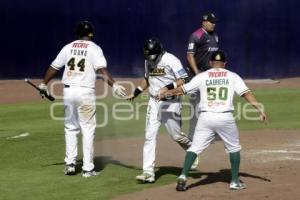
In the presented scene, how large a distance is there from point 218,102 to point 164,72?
1.27 m

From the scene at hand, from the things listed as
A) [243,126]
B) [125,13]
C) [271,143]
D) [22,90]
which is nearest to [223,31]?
[125,13]

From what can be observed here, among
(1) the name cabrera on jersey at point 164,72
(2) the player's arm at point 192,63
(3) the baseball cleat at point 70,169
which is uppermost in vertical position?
(2) the player's arm at point 192,63

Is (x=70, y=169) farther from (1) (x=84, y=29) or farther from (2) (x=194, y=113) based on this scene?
(2) (x=194, y=113)

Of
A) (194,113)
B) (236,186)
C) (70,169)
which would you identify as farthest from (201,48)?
(236,186)

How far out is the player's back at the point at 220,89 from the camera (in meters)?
9.69

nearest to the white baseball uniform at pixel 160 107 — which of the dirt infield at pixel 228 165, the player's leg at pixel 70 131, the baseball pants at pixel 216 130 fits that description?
the dirt infield at pixel 228 165

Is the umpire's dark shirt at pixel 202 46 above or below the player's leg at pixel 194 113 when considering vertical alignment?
above

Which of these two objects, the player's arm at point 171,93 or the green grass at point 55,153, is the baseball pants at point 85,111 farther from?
the player's arm at point 171,93

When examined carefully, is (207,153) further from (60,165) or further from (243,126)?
(243,126)

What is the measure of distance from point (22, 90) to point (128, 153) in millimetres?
11124

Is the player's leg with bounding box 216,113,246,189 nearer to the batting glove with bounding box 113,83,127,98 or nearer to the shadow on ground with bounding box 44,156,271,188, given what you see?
the shadow on ground with bounding box 44,156,271,188

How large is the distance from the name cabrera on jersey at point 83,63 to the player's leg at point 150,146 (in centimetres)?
106

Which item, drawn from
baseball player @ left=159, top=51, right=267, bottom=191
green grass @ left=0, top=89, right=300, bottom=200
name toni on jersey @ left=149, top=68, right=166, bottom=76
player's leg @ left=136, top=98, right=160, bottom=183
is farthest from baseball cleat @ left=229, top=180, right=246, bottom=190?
name toni on jersey @ left=149, top=68, right=166, bottom=76

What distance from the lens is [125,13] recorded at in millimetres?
25375
